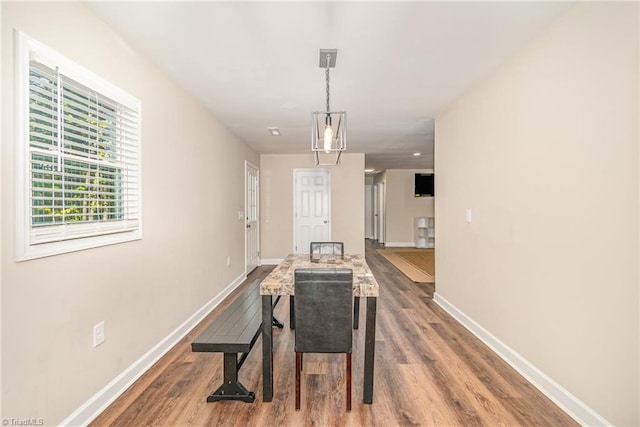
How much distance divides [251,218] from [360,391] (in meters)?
4.27

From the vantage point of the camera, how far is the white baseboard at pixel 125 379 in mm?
1721

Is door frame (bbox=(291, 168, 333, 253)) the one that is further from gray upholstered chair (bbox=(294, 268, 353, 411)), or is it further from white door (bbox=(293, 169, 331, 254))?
gray upholstered chair (bbox=(294, 268, 353, 411))

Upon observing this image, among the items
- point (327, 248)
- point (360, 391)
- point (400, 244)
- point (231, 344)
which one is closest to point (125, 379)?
point (231, 344)

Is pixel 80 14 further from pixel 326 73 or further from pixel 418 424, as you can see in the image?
pixel 418 424

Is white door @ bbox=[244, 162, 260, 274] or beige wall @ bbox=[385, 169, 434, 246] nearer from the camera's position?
white door @ bbox=[244, 162, 260, 274]

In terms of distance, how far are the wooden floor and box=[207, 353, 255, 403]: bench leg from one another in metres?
0.04

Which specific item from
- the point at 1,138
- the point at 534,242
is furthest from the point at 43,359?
the point at 534,242

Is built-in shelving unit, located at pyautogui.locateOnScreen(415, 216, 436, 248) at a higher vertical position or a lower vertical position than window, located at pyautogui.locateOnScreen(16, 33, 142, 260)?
lower

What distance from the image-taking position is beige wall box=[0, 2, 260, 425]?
1.37 m

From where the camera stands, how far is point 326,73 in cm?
247

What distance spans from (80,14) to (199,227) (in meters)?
2.08

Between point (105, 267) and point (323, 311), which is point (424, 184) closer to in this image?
point (323, 311)

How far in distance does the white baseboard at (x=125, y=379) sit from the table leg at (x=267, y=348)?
0.95 metres

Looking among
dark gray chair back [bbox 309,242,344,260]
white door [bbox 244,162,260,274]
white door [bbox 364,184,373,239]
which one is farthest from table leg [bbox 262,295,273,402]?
white door [bbox 364,184,373,239]
